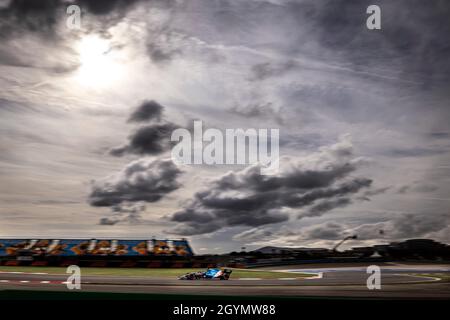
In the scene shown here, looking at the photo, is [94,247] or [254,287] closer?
[254,287]

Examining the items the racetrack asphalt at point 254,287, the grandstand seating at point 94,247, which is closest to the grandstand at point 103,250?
the grandstand seating at point 94,247

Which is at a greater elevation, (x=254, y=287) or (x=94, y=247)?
(x=254, y=287)

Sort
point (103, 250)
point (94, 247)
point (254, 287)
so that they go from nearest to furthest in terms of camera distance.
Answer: point (254, 287), point (103, 250), point (94, 247)

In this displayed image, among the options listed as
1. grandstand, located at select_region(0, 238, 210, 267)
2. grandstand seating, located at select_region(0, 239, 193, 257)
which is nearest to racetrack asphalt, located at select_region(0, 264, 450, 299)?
grandstand, located at select_region(0, 238, 210, 267)

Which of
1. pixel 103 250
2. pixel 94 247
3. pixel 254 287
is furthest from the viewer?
pixel 94 247

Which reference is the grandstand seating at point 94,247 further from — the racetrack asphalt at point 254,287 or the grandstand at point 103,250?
the racetrack asphalt at point 254,287

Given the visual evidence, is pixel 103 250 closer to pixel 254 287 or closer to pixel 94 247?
pixel 94 247

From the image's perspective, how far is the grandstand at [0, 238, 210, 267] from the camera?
1902 inches

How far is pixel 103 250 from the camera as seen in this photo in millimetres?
50594

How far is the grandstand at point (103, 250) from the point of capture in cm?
4831

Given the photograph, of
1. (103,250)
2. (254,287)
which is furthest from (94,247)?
(254,287)
